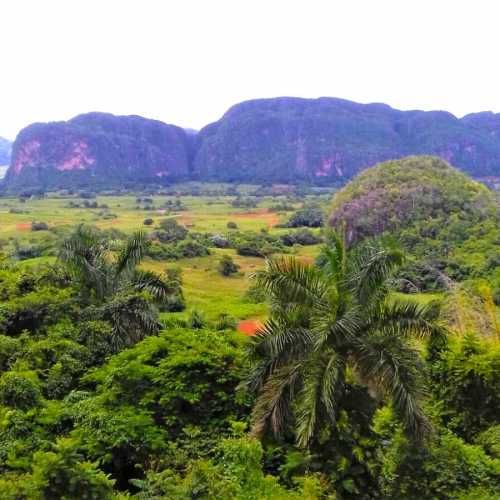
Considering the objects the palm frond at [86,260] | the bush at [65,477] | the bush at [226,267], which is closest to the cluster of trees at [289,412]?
the bush at [65,477]

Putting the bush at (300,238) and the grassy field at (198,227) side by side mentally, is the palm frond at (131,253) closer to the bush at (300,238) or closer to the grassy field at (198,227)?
the grassy field at (198,227)

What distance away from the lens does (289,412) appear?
27.9ft

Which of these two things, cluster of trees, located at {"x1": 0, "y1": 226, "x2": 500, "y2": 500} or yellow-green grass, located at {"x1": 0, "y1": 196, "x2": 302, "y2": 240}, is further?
yellow-green grass, located at {"x1": 0, "y1": 196, "x2": 302, "y2": 240}

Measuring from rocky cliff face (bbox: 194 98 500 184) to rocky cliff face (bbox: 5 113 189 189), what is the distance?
1416 centimetres

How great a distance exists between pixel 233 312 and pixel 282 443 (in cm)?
1857

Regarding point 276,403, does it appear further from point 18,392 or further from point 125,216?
point 125,216

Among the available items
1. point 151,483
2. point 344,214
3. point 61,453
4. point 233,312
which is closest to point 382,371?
point 151,483

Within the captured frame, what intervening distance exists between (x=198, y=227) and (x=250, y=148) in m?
129

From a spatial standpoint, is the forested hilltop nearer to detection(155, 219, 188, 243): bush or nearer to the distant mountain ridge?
detection(155, 219, 188, 243): bush

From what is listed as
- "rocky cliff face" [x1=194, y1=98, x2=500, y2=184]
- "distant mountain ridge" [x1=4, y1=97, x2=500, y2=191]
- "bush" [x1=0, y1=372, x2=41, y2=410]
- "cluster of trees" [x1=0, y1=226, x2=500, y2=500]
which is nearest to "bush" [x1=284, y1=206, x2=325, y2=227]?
"cluster of trees" [x1=0, y1=226, x2=500, y2=500]

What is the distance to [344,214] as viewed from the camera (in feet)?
159

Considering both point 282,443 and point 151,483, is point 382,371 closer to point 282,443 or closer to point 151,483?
point 282,443

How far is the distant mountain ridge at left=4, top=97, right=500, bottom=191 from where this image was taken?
160875 millimetres

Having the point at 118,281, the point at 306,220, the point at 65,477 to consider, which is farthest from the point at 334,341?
the point at 306,220
